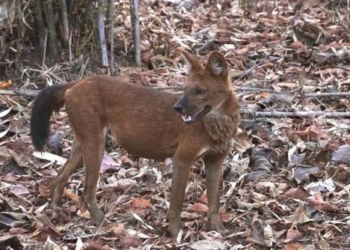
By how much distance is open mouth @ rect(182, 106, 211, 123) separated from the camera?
6.06m

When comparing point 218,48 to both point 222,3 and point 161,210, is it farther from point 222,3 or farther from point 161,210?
point 161,210

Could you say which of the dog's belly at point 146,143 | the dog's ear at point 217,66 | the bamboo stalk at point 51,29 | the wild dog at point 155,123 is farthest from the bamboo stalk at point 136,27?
the dog's ear at point 217,66

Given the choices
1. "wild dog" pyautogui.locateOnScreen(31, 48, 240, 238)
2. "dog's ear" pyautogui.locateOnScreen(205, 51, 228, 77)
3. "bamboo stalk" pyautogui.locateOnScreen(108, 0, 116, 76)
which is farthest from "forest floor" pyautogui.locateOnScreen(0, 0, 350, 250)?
"dog's ear" pyautogui.locateOnScreen(205, 51, 228, 77)

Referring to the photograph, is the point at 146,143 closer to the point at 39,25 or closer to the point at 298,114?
the point at 298,114

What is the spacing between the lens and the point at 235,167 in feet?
23.9

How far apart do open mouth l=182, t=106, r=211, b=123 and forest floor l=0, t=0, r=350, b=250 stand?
2.80 feet

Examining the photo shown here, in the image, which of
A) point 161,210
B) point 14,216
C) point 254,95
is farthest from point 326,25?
point 14,216

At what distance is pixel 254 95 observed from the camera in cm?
882

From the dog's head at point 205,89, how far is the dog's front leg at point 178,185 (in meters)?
0.30

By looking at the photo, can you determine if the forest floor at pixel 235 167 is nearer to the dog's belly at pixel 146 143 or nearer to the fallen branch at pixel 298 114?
the fallen branch at pixel 298 114

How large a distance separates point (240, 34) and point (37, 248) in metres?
5.90

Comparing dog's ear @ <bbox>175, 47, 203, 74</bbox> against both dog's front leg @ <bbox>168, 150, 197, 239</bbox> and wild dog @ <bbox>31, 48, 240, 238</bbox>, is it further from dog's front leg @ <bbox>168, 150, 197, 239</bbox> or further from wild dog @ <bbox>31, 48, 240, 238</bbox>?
dog's front leg @ <bbox>168, 150, 197, 239</bbox>

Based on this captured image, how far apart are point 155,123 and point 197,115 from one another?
0.50 m

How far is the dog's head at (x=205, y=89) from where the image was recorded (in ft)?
19.9
